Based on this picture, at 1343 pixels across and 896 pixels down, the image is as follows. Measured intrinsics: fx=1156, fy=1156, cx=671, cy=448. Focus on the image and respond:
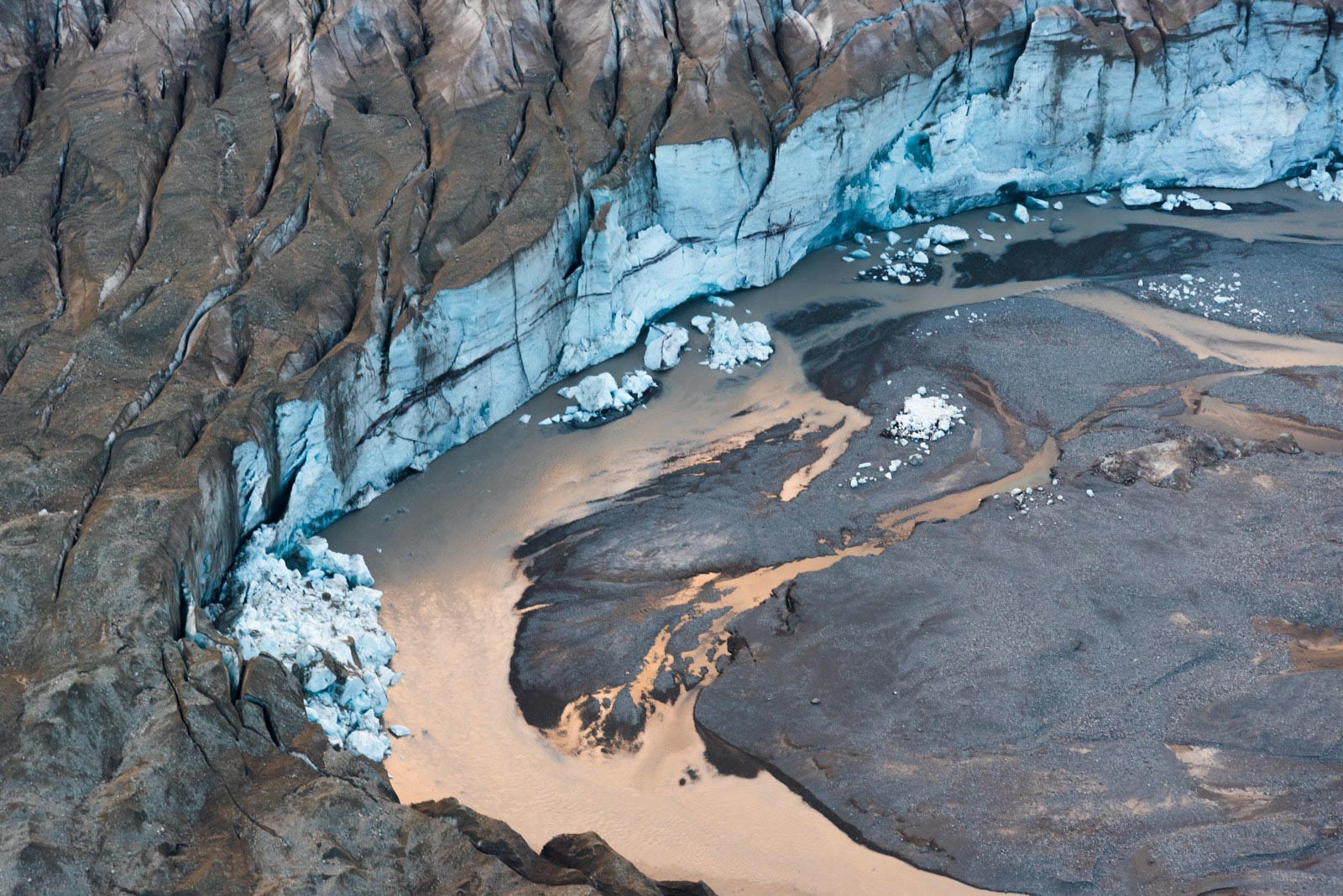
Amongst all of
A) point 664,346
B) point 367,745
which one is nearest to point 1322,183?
point 664,346

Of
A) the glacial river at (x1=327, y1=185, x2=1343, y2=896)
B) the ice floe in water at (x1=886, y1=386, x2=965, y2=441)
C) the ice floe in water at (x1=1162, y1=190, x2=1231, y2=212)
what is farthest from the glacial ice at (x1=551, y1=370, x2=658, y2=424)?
the ice floe in water at (x1=1162, y1=190, x2=1231, y2=212)

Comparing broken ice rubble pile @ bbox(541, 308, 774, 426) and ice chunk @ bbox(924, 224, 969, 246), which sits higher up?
ice chunk @ bbox(924, 224, 969, 246)

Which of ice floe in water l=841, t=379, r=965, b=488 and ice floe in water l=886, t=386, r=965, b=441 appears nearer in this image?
ice floe in water l=841, t=379, r=965, b=488

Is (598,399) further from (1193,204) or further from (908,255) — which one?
(1193,204)

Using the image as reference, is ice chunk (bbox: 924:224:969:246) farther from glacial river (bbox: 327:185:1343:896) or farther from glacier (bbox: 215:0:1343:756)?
glacial river (bbox: 327:185:1343:896)

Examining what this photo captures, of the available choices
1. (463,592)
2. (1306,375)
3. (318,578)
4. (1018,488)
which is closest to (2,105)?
(318,578)

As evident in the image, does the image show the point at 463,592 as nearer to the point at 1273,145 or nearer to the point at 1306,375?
the point at 1306,375
